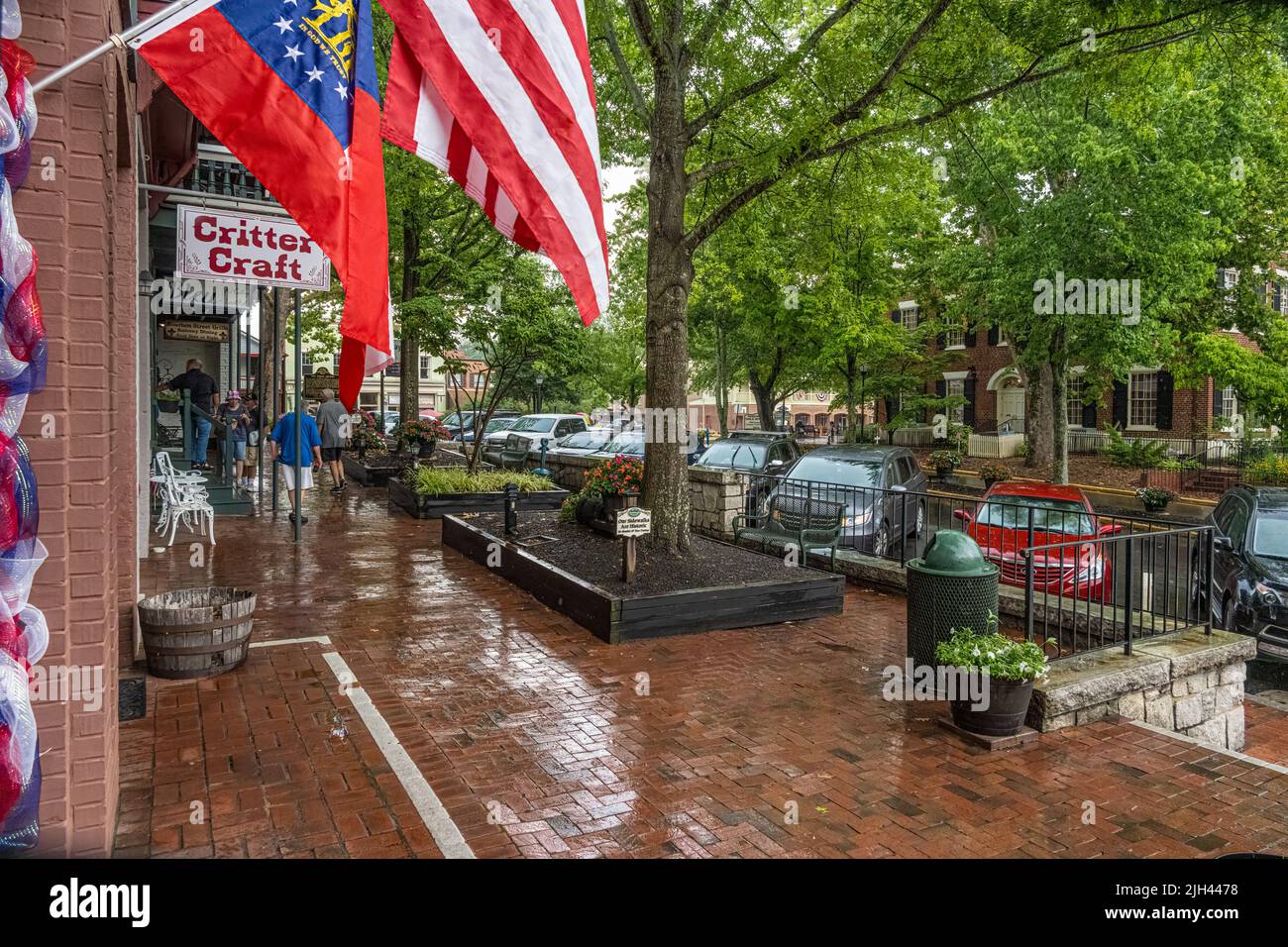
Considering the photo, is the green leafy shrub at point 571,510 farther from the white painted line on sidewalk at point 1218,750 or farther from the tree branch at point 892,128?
the white painted line on sidewalk at point 1218,750

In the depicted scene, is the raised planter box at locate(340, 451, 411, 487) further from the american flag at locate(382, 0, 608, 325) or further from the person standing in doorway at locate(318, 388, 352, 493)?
the american flag at locate(382, 0, 608, 325)

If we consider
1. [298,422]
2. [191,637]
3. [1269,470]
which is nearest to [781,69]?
[191,637]

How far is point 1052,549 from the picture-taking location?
6.85 meters

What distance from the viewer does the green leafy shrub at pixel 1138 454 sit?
27.6m

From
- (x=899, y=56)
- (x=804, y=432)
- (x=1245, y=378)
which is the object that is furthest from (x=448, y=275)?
(x=804, y=432)

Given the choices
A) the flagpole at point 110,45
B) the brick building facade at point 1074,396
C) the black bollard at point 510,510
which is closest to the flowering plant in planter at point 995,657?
the flagpole at point 110,45

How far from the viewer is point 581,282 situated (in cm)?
403

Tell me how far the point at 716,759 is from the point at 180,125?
9.34 meters

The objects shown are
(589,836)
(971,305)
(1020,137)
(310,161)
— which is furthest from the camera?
(971,305)

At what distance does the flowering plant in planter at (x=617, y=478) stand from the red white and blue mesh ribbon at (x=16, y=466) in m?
7.77

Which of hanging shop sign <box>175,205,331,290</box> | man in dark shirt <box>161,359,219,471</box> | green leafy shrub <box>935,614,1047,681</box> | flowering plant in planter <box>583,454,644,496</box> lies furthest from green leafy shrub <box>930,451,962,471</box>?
green leafy shrub <box>935,614,1047,681</box>

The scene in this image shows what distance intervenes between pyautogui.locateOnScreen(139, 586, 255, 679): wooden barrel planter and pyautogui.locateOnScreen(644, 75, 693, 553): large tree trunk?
4.57m

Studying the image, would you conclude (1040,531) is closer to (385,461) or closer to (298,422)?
(298,422)
